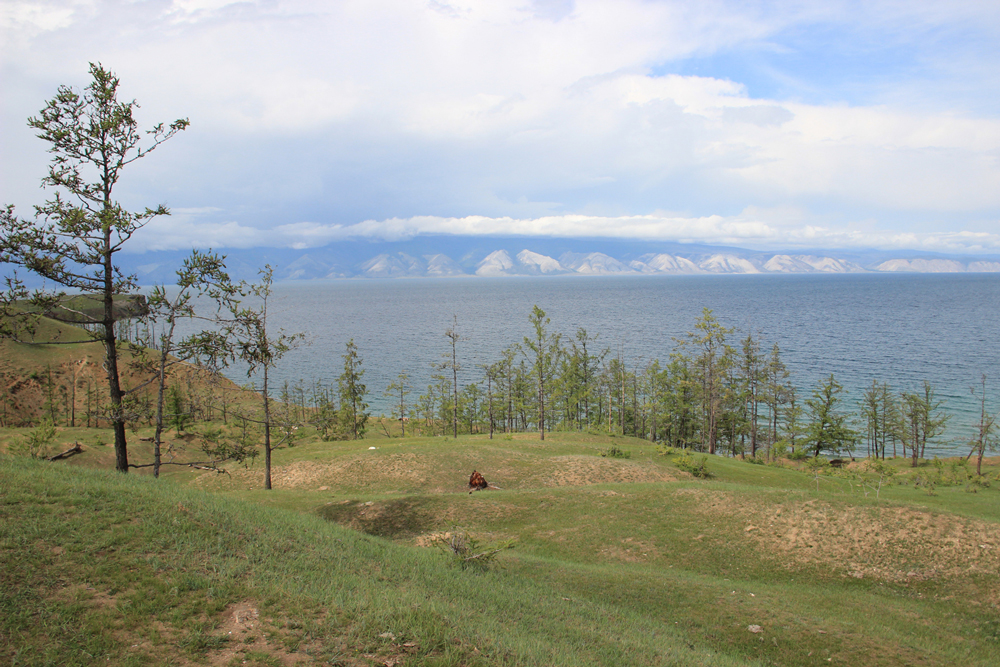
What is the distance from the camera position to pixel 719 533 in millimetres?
19219

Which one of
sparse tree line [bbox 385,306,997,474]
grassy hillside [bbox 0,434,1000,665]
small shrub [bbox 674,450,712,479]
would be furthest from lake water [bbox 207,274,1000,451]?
grassy hillside [bbox 0,434,1000,665]

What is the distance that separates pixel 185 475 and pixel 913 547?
44074mm

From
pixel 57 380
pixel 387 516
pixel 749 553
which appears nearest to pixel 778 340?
pixel 749 553

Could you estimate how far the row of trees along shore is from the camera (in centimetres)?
1443

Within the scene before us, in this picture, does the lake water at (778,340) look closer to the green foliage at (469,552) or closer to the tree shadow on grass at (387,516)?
the tree shadow on grass at (387,516)

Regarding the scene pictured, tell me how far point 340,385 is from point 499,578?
47807 millimetres

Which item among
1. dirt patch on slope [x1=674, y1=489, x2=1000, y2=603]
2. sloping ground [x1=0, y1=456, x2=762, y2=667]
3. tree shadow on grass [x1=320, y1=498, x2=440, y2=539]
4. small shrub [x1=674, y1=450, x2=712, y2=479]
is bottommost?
small shrub [x1=674, y1=450, x2=712, y2=479]

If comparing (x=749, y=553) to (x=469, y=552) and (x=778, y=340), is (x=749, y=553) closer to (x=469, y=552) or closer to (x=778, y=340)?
(x=469, y=552)

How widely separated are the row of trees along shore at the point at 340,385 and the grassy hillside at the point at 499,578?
4454mm

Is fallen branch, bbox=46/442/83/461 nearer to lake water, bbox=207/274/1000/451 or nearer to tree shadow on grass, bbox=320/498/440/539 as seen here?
tree shadow on grass, bbox=320/498/440/539

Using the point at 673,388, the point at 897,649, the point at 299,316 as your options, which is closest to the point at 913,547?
the point at 897,649

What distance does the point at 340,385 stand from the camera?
5688 centimetres

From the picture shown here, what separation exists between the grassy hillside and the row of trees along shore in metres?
4.45

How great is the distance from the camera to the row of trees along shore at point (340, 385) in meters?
14.4
